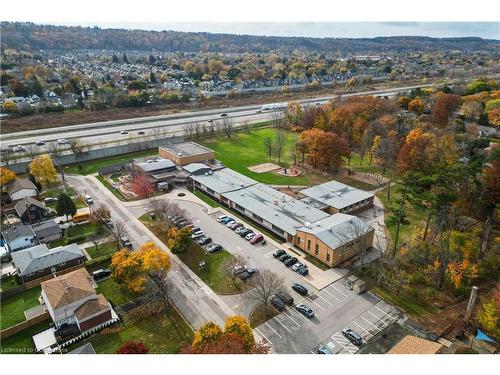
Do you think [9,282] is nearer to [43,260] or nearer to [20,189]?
[43,260]

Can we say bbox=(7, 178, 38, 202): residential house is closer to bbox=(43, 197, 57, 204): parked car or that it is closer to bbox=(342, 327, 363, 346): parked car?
bbox=(43, 197, 57, 204): parked car

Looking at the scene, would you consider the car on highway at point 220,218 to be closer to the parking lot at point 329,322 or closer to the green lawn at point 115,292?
the green lawn at point 115,292

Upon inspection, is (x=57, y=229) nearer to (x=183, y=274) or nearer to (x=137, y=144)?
(x=183, y=274)

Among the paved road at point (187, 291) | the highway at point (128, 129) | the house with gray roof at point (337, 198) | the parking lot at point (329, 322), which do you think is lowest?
the parking lot at point (329, 322)

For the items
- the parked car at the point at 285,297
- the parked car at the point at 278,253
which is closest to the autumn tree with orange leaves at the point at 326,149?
the parked car at the point at 278,253

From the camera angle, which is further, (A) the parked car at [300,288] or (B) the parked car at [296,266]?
(B) the parked car at [296,266]
